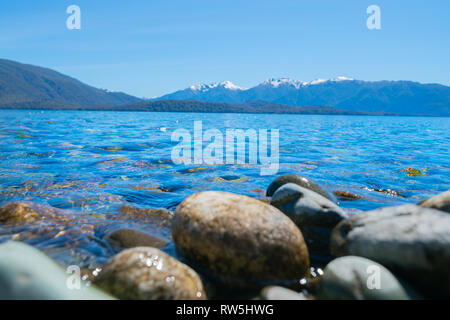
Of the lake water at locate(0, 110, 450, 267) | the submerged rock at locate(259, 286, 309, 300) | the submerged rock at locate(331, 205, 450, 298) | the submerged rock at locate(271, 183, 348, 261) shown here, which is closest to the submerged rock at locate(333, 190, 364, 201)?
the lake water at locate(0, 110, 450, 267)

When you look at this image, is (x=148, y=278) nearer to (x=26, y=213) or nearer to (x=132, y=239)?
(x=132, y=239)

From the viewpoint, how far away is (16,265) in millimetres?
2930

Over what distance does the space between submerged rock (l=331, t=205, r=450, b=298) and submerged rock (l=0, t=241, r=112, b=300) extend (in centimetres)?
298

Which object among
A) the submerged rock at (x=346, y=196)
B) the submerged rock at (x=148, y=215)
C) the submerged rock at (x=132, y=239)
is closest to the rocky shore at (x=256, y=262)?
the submerged rock at (x=132, y=239)

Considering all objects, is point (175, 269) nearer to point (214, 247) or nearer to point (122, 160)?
point (214, 247)

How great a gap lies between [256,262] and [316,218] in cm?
155

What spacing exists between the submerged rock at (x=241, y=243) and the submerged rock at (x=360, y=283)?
0.50 meters

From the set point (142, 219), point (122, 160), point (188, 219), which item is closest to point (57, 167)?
point (122, 160)

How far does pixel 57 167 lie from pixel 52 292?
30.8ft

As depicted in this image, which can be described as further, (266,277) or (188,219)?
(188,219)

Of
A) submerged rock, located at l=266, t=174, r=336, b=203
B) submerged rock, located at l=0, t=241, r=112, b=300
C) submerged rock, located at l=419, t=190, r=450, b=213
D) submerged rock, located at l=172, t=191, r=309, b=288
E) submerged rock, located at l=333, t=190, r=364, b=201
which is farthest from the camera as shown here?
submerged rock, located at l=333, t=190, r=364, b=201

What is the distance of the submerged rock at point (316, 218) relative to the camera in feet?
15.3

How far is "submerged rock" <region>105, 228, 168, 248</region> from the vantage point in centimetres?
477

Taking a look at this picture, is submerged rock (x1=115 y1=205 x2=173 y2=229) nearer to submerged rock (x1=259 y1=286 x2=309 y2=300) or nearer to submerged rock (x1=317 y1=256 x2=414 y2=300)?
submerged rock (x1=259 y1=286 x2=309 y2=300)
